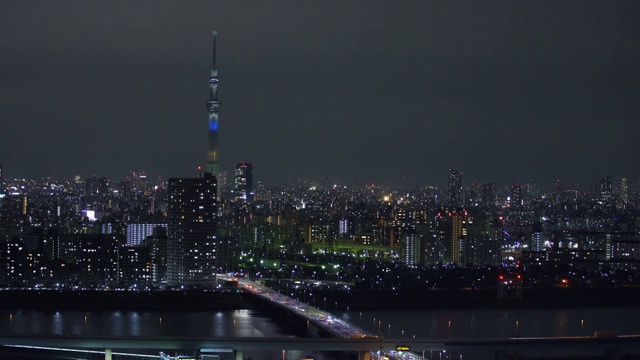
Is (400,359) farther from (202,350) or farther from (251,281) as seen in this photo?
(251,281)

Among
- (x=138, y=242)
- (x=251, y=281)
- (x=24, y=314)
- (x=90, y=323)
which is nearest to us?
(x=90, y=323)

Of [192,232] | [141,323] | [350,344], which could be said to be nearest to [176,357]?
[350,344]

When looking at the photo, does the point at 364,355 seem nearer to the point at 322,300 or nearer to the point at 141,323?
the point at 141,323

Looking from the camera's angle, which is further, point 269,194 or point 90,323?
point 269,194

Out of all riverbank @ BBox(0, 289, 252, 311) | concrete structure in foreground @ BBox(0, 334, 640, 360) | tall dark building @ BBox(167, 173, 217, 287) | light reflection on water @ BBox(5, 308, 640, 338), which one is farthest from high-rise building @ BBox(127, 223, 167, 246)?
concrete structure in foreground @ BBox(0, 334, 640, 360)

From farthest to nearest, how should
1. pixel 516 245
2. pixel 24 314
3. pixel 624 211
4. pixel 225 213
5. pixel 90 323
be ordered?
pixel 624 211
pixel 225 213
pixel 516 245
pixel 24 314
pixel 90 323

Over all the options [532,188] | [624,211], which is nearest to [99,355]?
[624,211]

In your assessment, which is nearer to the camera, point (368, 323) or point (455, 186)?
point (368, 323)
